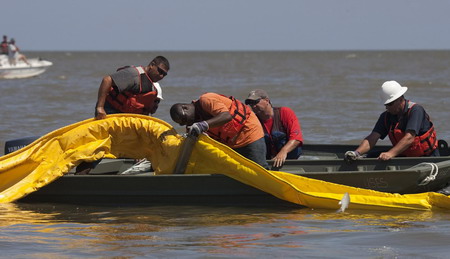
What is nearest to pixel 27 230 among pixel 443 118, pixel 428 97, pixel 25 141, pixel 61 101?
pixel 25 141

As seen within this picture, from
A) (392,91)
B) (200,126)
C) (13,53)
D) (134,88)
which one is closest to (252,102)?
(200,126)

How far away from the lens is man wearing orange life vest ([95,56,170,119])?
36.6 ft

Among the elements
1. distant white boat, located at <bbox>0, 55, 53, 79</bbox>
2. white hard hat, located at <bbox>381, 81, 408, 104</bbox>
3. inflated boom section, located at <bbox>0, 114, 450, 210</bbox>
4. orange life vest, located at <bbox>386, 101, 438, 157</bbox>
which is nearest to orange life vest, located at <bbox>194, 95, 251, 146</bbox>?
inflated boom section, located at <bbox>0, 114, 450, 210</bbox>

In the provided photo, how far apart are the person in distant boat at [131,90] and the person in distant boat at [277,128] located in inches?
47.5

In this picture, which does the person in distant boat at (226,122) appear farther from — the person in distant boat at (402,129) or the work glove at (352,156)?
the person in distant boat at (402,129)

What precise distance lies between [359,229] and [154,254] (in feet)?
7.41

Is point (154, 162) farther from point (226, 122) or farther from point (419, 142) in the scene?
point (419, 142)

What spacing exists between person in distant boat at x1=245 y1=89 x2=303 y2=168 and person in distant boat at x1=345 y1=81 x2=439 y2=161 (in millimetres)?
690

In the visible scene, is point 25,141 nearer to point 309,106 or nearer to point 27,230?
point 27,230

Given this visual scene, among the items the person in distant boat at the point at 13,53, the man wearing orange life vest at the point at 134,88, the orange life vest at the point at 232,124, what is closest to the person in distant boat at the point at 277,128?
the orange life vest at the point at 232,124

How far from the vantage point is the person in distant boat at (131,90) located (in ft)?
36.4

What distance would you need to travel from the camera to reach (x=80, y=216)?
10.3 meters

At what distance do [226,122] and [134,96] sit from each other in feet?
5.71

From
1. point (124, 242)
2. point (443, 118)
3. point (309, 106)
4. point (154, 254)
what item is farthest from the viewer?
point (309, 106)
